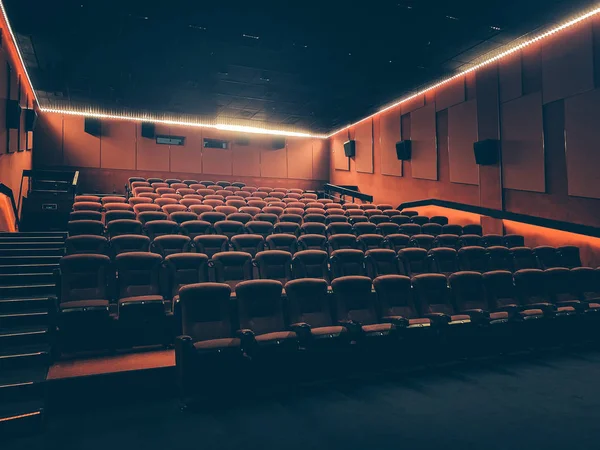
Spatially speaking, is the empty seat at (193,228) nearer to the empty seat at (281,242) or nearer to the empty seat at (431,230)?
the empty seat at (281,242)

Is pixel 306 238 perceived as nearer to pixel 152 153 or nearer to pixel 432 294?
pixel 432 294

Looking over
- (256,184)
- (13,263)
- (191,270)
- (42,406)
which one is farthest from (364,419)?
(256,184)

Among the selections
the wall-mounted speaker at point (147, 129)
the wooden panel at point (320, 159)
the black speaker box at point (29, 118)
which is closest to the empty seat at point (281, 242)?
the black speaker box at point (29, 118)

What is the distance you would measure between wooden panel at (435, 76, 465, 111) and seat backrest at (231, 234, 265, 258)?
3856mm

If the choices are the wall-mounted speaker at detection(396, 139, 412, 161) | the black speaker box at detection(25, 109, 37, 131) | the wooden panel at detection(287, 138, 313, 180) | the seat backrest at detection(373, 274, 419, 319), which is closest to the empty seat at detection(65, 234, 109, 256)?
the seat backrest at detection(373, 274, 419, 319)

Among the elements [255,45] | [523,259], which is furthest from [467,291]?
[255,45]

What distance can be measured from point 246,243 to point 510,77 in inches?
152

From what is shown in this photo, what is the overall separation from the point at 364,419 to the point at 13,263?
2.99 meters

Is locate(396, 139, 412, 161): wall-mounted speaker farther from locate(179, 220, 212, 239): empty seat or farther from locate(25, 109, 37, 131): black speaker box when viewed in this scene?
locate(25, 109, 37, 131): black speaker box

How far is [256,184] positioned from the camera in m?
9.42

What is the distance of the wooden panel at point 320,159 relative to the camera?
996 centimetres

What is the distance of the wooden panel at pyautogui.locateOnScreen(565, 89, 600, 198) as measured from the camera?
14.2 ft

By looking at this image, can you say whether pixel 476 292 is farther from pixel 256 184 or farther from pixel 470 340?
pixel 256 184

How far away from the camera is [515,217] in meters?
5.15
